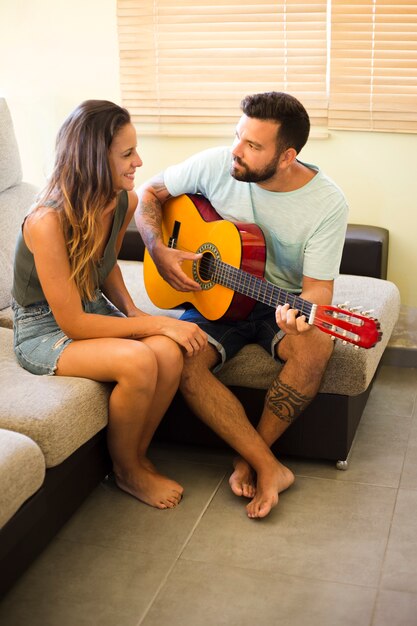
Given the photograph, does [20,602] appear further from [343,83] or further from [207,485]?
[343,83]

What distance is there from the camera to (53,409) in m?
2.02

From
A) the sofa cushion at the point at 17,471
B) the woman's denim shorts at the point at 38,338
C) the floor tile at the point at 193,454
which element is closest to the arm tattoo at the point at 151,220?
the woman's denim shorts at the point at 38,338

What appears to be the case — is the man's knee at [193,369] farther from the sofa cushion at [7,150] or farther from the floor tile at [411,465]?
the sofa cushion at [7,150]

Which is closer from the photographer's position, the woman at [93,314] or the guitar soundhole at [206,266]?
the woman at [93,314]

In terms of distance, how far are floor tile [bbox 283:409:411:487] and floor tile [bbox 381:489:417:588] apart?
112mm

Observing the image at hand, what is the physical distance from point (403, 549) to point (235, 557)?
42 centimetres

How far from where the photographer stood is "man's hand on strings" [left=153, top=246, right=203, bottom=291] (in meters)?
2.52

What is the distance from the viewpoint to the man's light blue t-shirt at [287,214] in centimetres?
242

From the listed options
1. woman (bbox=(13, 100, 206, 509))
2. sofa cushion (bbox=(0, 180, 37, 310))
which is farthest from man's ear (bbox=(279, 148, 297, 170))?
sofa cushion (bbox=(0, 180, 37, 310))

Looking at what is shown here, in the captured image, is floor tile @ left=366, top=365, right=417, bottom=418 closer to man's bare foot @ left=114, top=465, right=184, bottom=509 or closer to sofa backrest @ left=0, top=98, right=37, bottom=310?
man's bare foot @ left=114, top=465, right=184, bottom=509

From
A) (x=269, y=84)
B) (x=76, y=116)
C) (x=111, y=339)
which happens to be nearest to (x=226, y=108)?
(x=269, y=84)

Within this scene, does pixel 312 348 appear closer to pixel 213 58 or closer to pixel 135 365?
pixel 135 365

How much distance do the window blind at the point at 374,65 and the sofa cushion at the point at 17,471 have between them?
1952mm

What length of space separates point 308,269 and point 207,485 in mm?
680
